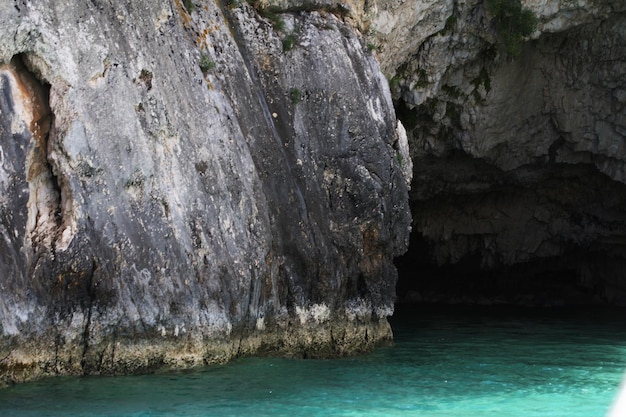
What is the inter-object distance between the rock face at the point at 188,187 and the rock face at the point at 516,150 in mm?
4115

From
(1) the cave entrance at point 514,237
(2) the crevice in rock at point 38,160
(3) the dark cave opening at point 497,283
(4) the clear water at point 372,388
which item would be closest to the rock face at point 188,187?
(2) the crevice in rock at point 38,160

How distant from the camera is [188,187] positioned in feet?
44.9

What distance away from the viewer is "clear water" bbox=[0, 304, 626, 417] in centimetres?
1105

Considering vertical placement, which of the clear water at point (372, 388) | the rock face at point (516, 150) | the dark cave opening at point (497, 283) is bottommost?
the clear water at point (372, 388)

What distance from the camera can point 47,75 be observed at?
487 inches

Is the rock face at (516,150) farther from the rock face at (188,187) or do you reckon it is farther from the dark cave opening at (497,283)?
the rock face at (188,187)

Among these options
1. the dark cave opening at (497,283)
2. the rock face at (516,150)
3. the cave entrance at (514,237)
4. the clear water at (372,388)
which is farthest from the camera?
the dark cave opening at (497,283)

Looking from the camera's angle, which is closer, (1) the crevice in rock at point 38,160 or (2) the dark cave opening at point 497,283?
(1) the crevice in rock at point 38,160

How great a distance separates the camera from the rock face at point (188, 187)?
12086 mm

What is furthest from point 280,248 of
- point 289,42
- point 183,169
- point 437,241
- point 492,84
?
point 437,241

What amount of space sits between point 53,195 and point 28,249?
904 millimetres

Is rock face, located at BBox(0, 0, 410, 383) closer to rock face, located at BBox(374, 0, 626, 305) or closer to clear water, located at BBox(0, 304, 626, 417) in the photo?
clear water, located at BBox(0, 304, 626, 417)

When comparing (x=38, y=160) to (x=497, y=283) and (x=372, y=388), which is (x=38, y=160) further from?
(x=497, y=283)

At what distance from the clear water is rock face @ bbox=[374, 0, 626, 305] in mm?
6769
